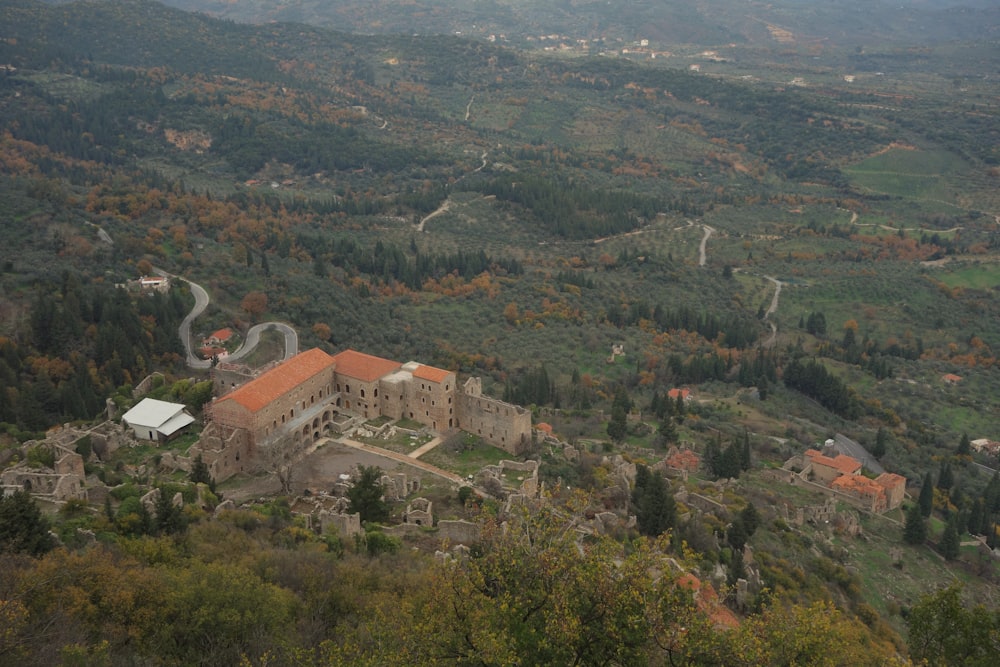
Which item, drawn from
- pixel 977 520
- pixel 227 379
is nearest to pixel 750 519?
pixel 977 520

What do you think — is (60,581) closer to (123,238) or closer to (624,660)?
(624,660)

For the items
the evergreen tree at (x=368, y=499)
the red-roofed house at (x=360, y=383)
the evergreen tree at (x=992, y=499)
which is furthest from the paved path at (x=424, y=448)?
the evergreen tree at (x=992, y=499)

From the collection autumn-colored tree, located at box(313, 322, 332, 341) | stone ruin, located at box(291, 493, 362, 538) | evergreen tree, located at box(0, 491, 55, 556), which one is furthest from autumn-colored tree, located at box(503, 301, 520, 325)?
evergreen tree, located at box(0, 491, 55, 556)

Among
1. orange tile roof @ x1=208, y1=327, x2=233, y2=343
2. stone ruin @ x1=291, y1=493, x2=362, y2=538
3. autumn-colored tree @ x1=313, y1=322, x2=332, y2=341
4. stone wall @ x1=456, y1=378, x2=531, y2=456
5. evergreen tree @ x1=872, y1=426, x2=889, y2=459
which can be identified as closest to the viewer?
stone ruin @ x1=291, y1=493, x2=362, y2=538

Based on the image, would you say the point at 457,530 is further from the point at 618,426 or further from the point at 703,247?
the point at 703,247

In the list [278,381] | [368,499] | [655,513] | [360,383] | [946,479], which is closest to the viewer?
[368,499]

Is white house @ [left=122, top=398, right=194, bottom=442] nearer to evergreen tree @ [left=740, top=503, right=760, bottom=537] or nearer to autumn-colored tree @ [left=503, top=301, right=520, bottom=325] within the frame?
evergreen tree @ [left=740, top=503, right=760, bottom=537]

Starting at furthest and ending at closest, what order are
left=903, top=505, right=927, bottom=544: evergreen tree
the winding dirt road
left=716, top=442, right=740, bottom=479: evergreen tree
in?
the winding dirt road → left=716, top=442, right=740, bottom=479: evergreen tree → left=903, top=505, right=927, bottom=544: evergreen tree
